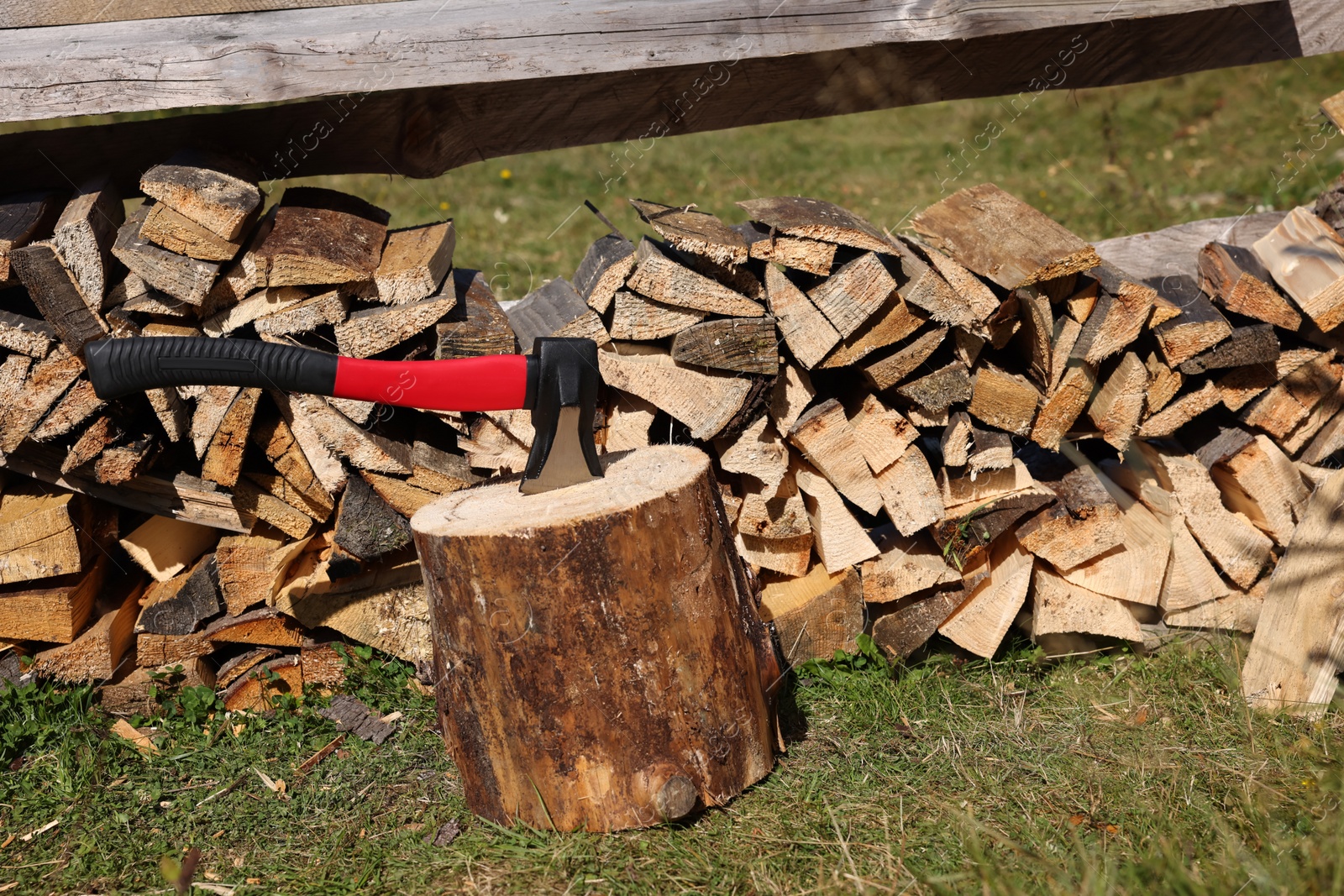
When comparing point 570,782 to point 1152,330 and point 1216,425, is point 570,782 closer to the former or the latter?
point 1152,330

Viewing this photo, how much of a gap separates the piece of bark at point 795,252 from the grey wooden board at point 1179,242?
1.18m

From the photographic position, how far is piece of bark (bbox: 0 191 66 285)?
2.66m

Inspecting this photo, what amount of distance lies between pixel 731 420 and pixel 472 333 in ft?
2.47

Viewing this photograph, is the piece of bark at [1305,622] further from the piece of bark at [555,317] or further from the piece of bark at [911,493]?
the piece of bark at [555,317]

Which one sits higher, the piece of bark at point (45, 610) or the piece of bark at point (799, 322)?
the piece of bark at point (799, 322)

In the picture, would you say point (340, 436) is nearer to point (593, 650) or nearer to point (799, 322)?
point (593, 650)

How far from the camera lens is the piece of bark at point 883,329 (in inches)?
107

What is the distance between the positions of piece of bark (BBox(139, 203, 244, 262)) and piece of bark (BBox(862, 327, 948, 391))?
5.83 ft

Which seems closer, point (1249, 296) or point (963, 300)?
point (963, 300)

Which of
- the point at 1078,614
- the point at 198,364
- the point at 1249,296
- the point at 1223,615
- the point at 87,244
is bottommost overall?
the point at 1223,615

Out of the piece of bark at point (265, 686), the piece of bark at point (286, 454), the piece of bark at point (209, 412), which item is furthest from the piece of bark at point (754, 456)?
the piece of bark at point (265, 686)

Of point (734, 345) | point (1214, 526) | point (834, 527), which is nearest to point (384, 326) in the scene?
point (734, 345)

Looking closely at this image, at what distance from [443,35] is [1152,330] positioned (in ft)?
7.14

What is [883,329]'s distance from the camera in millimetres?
2717
